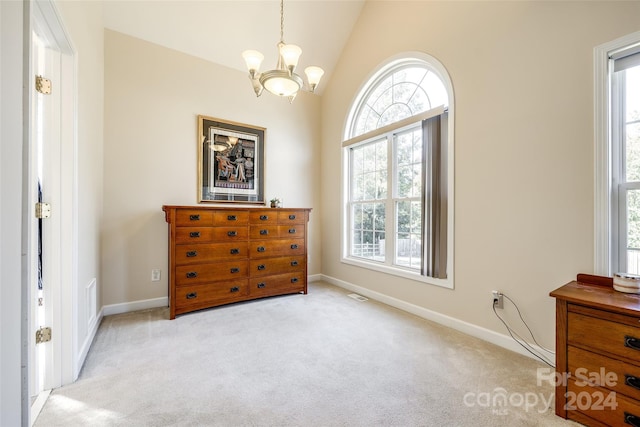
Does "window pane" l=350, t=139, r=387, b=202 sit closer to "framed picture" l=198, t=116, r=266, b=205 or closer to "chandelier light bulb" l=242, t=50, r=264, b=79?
"framed picture" l=198, t=116, r=266, b=205

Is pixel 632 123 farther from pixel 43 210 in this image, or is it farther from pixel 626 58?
pixel 43 210

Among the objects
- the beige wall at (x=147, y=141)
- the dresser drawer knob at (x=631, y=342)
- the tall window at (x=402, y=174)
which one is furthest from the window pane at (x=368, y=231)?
the dresser drawer knob at (x=631, y=342)

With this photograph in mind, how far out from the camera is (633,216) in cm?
179

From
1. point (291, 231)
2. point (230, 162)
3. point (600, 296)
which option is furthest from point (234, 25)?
point (600, 296)

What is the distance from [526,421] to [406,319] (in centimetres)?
140

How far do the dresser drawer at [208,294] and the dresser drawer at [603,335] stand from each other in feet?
9.63

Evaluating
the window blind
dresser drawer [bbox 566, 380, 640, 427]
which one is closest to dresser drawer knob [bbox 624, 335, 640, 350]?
dresser drawer [bbox 566, 380, 640, 427]

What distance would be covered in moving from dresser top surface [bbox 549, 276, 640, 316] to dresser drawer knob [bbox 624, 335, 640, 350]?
0.13 metres

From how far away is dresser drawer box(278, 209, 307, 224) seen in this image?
3604 millimetres

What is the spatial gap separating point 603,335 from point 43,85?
3.47 metres

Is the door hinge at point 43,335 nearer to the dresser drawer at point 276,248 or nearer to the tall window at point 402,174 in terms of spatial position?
the dresser drawer at point 276,248

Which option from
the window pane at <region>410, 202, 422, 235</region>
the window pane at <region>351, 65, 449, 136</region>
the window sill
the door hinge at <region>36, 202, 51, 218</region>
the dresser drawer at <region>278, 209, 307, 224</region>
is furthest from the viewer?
the dresser drawer at <region>278, 209, 307, 224</region>

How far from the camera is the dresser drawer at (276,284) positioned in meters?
3.39

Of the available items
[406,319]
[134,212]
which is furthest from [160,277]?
[406,319]
